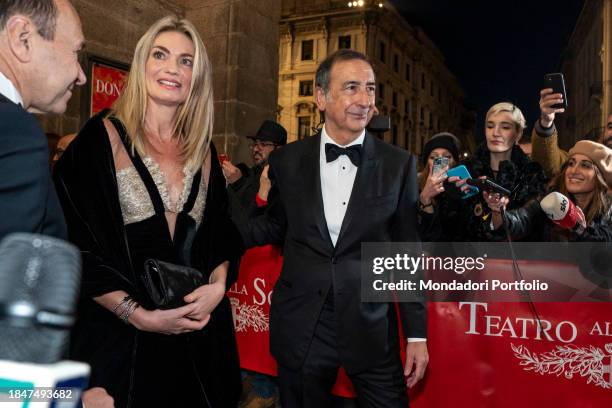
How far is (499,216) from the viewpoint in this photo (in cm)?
340

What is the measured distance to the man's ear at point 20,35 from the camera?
112 cm

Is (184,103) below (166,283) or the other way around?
the other way around

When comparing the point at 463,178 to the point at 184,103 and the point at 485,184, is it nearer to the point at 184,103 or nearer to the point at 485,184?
the point at 485,184

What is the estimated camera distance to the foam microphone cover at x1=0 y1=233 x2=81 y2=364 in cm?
62

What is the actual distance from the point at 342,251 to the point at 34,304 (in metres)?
1.94

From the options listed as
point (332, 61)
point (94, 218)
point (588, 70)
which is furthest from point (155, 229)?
point (588, 70)

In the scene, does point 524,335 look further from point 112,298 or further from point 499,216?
point 112,298

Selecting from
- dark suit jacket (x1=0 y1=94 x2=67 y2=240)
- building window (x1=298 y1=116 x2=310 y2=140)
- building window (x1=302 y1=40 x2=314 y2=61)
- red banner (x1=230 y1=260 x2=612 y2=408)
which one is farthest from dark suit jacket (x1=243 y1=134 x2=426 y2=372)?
building window (x1=302 y1=40 x2=314 y2=61)

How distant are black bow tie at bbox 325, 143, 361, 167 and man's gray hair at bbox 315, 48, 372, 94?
1.09 ft

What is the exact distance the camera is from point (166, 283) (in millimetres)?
1929

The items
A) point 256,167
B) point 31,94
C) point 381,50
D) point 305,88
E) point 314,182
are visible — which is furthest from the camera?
point 381,50

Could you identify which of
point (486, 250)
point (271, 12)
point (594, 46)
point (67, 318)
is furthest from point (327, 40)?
point (67, 318)

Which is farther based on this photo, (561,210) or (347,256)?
(561,210)

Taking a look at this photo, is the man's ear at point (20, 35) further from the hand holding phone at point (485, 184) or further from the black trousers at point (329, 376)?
the hand holding phone at point (485, 184)
